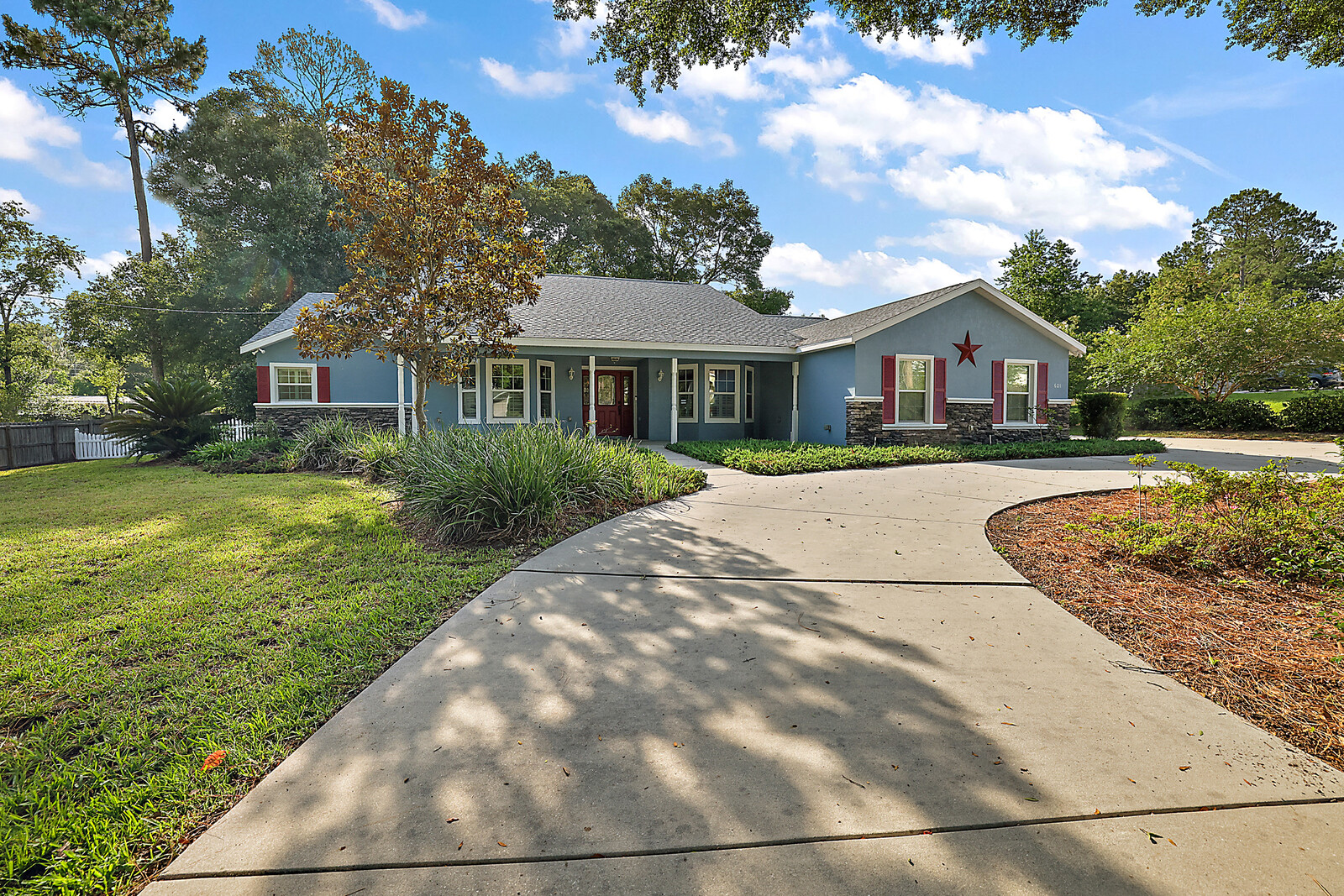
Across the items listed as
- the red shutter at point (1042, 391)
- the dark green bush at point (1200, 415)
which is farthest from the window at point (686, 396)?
the dark green bush at point (1200, 415)

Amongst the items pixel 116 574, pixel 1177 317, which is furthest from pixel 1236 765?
pixel 1177 317

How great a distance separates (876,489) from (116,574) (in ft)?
25.8

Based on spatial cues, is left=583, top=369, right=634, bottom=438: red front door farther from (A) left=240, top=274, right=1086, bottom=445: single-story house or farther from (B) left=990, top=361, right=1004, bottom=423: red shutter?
(B) left=990, top=361, right=1004, bottom=423: red shutter

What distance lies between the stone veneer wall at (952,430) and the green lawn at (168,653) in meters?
10.1

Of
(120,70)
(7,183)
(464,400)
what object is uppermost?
(120,70)

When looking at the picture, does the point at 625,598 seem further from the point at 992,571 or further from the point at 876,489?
the point at 876,489

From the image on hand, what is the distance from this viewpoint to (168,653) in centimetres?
315

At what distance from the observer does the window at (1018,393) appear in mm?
14406

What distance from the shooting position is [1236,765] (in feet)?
6.86

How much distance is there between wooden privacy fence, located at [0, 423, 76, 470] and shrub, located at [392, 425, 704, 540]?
454 inches

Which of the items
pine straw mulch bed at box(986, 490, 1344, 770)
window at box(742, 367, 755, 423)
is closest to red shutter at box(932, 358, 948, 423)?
window at box(742, 367, 755, 423)

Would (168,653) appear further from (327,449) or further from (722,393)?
(722,393)

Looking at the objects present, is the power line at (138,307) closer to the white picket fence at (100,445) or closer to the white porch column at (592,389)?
the white picket fence at (100,445)

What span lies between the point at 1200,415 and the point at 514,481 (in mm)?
22876
